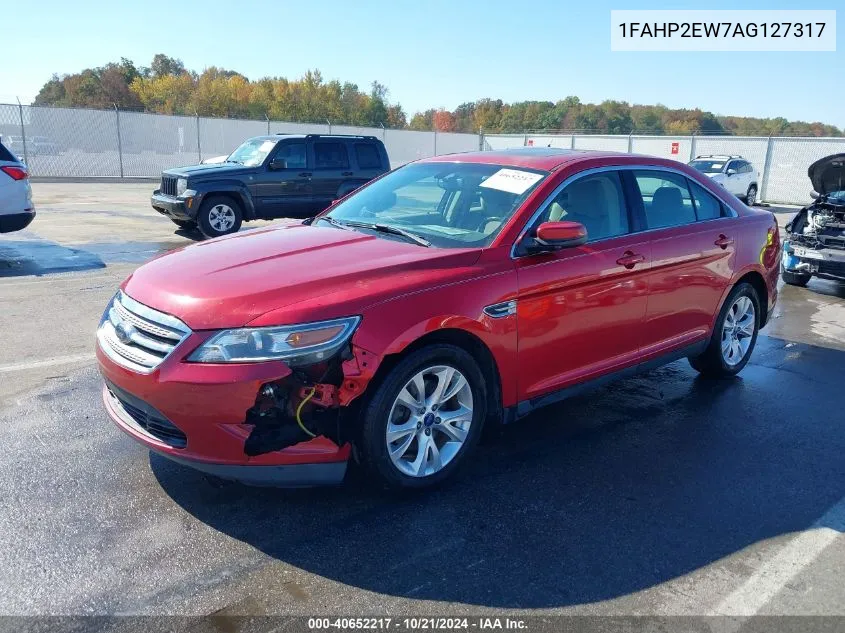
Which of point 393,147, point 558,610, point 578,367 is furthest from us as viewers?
point 393,147

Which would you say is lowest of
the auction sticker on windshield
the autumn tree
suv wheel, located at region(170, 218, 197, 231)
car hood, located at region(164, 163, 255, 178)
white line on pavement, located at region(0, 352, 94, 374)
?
white line on pavement, located at region(0, 352, 94, 374)

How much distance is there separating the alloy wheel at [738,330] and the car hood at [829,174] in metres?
5.18

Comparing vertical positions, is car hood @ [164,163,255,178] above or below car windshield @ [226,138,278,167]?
below

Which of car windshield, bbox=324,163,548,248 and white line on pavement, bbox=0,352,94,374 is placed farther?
white line on pavement, bbox=0,352,94,374

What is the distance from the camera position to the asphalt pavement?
283 cm

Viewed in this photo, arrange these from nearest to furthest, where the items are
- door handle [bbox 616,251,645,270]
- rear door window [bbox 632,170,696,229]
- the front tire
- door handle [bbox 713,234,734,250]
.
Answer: door handle [bbox 616,251,645,270] < rear door window [bbox 632,170,696,229] < door handle [bbox 713,234,734,250] < the front tire

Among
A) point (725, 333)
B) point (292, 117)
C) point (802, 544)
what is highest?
point (292, 117)

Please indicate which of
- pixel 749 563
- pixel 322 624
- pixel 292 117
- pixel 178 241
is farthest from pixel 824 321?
pixel 292 117

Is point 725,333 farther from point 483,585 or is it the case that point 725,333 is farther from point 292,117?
point 292,117

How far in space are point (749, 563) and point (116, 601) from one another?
8.84 feet

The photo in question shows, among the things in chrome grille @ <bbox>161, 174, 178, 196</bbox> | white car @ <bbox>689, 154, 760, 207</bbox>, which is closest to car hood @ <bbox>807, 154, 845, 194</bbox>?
chrome grille @ <bbox>161, 174, 178, 196</bbox>

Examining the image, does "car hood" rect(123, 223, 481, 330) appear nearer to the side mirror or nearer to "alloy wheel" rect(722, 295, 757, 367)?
the side mirror

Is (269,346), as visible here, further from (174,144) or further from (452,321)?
(174,144)

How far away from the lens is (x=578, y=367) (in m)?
4.27
